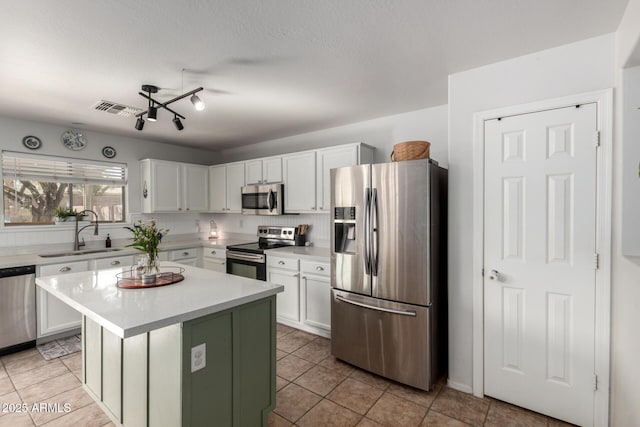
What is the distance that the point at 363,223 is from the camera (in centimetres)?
265

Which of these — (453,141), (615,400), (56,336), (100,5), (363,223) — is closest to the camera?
(100,5)

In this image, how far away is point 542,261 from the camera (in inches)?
83.5

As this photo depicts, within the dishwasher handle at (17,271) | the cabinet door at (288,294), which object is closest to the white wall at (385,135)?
the cabinet door at (288,294)

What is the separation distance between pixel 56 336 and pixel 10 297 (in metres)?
0.65

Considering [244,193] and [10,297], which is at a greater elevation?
[244,193]

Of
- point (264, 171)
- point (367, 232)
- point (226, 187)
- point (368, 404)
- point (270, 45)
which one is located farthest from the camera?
point (226, 187)

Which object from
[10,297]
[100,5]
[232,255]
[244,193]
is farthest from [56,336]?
[100,5]

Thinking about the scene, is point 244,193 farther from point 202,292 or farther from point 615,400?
point 615,400

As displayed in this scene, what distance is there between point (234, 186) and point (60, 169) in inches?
86.2

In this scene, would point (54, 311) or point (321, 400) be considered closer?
point (321, 400)

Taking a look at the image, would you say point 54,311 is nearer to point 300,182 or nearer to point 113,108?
point 113,108

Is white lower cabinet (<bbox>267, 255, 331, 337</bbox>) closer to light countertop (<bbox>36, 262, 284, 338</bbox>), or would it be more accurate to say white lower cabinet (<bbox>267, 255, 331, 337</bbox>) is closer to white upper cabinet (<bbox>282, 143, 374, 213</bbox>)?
white upper cabinet (<bbox>282, 143, 374, 213</bbox>)

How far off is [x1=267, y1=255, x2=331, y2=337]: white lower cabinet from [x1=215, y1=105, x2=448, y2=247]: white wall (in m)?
0.68

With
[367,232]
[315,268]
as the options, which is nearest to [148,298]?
[367,232]
